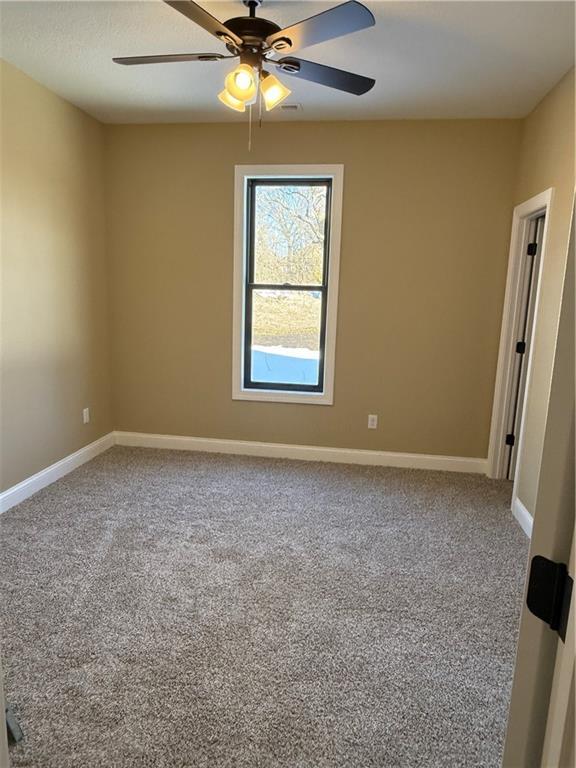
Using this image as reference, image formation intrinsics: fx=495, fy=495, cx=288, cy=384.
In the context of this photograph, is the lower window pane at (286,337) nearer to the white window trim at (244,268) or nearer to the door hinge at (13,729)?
the white window trim at (244,268)

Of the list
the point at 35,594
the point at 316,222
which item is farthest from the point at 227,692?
the point at 316,222

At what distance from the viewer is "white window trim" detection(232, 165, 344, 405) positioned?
3938 mm

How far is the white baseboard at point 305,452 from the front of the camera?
416 cm

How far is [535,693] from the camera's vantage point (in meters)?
0.80

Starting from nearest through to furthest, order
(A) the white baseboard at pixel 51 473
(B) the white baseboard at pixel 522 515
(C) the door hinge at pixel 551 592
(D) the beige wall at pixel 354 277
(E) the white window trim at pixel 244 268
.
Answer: (C) the door hinge at pixel 551 592
(B) the white baseboard at pixel 522 515
(A) the white baseboard at pixel 51 473
(D) the beige wall at pixel 354 277
(E) the white window trim at pixel 244 268

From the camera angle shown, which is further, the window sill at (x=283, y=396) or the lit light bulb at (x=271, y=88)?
the window sill at (x=283, y=396)

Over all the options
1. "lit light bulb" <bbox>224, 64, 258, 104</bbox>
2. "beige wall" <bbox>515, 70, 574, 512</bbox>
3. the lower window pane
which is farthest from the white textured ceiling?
the lower window pane

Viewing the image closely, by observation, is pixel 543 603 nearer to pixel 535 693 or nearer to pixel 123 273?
pixel 535 693

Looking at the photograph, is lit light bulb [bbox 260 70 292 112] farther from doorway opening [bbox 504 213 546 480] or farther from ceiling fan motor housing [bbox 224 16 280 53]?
doorway opening [bbox 504 213 546 480]

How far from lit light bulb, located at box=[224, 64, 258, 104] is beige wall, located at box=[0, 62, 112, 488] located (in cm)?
168

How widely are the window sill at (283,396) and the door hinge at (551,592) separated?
11.2ft

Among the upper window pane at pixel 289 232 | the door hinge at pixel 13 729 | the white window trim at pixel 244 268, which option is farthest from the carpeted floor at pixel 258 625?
the upper window pane at pixel 289 232

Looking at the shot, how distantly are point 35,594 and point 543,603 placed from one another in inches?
92.0

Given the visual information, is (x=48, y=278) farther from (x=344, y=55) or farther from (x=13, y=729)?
(x=13, y=729)
